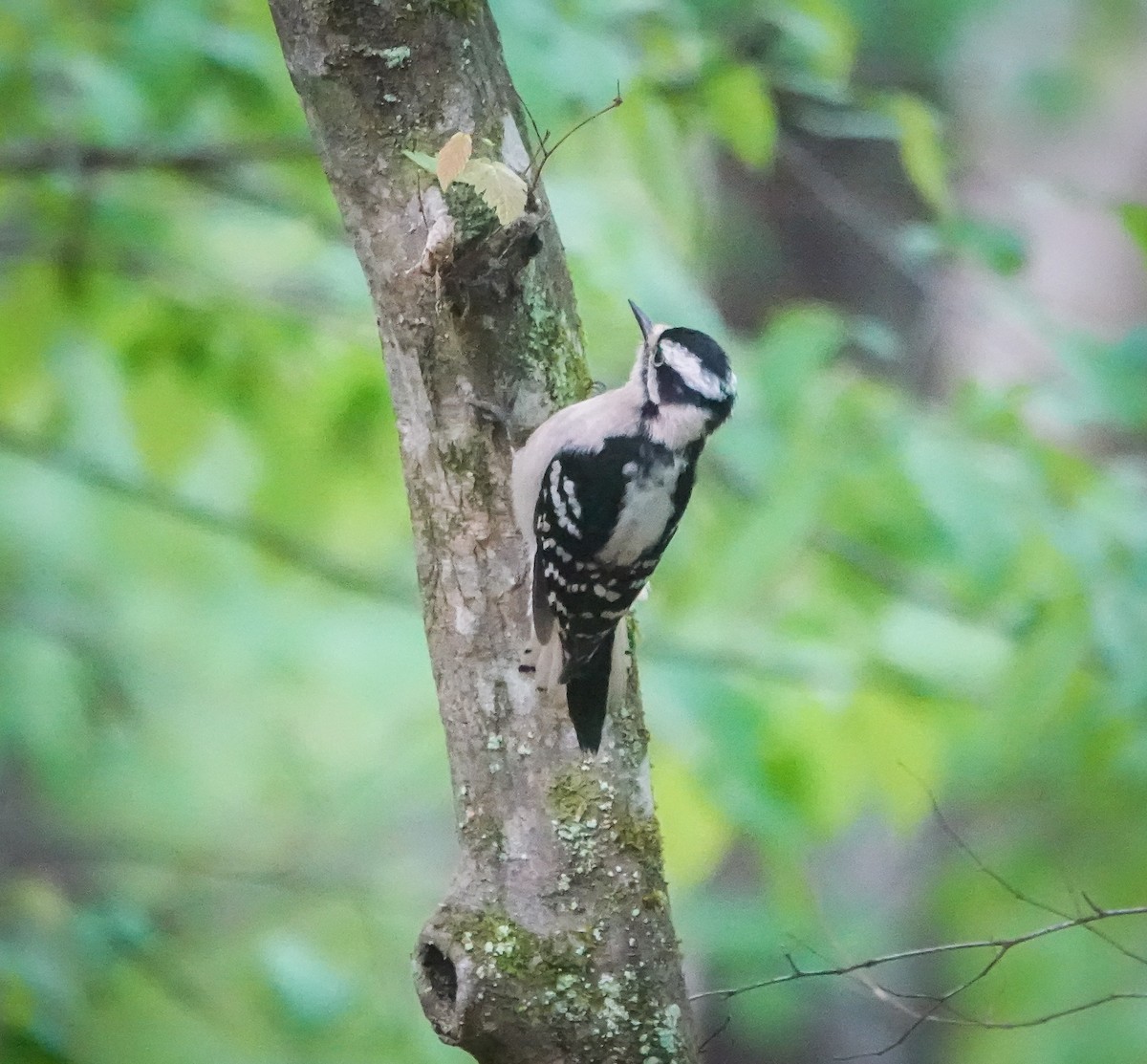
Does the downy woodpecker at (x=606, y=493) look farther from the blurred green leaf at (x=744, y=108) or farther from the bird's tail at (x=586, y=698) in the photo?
the blurred green leaf at (x=744, y=108)

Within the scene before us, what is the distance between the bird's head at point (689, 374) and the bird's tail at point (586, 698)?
0.76 m

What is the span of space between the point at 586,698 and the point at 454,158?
2.96 ft

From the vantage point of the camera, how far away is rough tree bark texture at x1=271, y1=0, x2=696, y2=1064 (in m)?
2.14

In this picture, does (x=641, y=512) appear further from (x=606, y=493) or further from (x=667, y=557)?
(x=667, y=557)

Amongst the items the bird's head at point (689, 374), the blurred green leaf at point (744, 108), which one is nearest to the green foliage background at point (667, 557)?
the blurred green leaf at point (744, 108)

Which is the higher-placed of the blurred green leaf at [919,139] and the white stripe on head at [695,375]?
the blurred green leaf at [919,139]

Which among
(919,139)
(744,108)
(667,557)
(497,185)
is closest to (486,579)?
(497,185)

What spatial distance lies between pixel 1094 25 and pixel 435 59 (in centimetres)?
595

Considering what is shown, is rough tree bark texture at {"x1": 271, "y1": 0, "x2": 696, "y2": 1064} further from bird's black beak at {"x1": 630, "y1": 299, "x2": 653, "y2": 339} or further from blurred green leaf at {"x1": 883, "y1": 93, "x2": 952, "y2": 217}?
blurred green leaf at {"x1": 883, "y1": 93, "x2": 952, "y2": 217}

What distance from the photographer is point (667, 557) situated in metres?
3.99

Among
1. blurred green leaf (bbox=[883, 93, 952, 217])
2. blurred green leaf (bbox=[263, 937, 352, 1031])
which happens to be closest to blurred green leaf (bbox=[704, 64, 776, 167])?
blurred green leaf (bbox=[883, 93, 952, 217])

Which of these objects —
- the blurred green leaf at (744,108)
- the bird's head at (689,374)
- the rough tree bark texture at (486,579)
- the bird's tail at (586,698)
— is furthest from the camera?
the blurred green leaf at (744,108)

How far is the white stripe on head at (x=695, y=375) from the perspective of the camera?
2.82 metres

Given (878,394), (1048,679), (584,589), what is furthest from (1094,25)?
(584,589)
